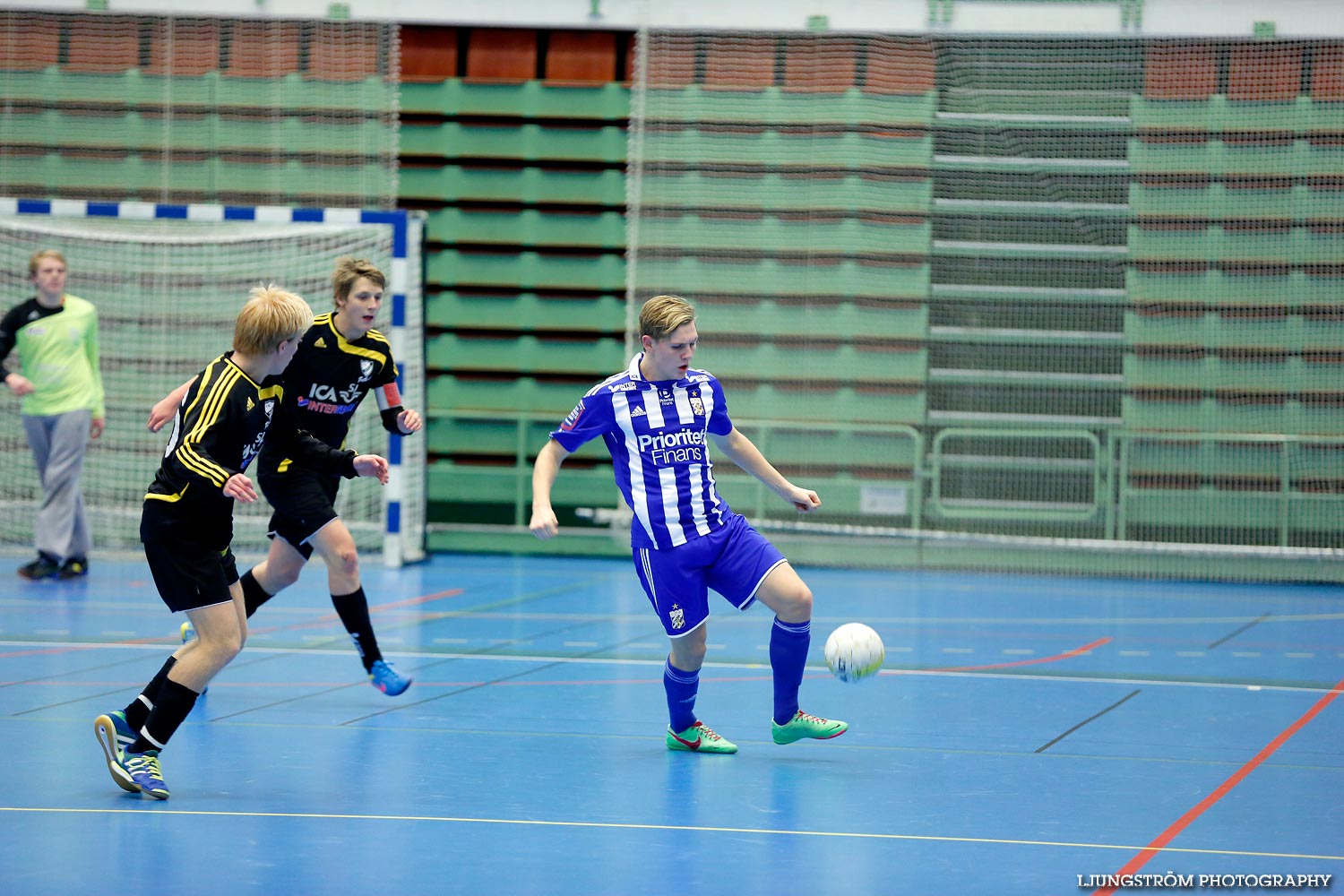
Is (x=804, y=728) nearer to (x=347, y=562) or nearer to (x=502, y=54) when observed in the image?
(x=347, y=562)

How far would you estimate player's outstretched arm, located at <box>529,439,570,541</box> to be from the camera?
194 inches

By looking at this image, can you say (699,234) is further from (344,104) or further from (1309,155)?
(1309,155)

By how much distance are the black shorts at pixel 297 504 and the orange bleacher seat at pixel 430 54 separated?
26.3 ft

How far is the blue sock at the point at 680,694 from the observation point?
5371 millimetres

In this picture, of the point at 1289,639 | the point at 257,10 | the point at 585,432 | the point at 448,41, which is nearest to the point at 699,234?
the point at 448,41

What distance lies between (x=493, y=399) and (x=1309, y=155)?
733 cm

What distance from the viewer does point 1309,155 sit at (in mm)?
11805

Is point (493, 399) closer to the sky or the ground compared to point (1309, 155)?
closer to the ground

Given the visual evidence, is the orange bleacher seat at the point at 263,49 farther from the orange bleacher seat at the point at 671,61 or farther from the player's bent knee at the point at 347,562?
the player's bent knee at the point at 347,562

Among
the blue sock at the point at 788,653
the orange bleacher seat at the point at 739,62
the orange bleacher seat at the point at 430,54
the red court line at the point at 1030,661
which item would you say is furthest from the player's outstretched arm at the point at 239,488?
the orange bleacher seat at the point at 430,54

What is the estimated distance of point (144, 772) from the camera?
455 cm

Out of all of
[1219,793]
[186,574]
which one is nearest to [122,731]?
[186,574]

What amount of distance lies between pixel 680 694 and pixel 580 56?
30.1 feet

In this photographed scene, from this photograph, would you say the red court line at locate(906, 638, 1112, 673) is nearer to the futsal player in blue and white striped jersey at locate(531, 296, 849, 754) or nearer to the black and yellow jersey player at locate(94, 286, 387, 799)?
the futsal player in blue and white striped jersey at locate(531, 296, 849, 754)
